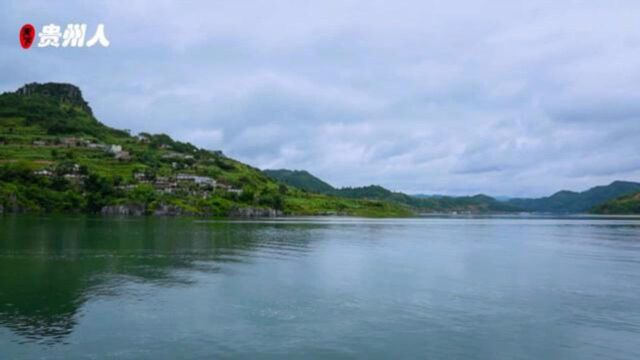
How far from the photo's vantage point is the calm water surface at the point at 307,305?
26766 mm

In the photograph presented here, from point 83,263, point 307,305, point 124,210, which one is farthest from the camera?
point 124,210

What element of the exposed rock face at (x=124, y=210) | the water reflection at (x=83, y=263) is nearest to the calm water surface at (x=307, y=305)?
the water reflection at (x=83, y=263)

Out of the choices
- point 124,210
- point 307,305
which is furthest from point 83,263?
point 124,210

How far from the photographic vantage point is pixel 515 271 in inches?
2277

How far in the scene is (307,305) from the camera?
36.8 m

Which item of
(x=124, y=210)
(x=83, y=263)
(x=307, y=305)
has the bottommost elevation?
(x=307, y=305)

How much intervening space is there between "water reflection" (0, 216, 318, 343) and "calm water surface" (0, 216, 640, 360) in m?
0.20

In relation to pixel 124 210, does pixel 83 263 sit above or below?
below

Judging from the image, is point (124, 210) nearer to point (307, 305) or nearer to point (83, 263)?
point (83, 263)

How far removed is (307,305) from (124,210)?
577 ft

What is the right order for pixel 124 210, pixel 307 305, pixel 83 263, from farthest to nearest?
1. pixel 124 210
2. pixel 83 263
3. pixel 307 305

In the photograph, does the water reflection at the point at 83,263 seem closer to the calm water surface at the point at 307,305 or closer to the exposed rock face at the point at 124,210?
the calm water surface at the point at 307,305

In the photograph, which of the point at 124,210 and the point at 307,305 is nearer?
the point at 307,305

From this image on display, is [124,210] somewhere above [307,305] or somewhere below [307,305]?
above
